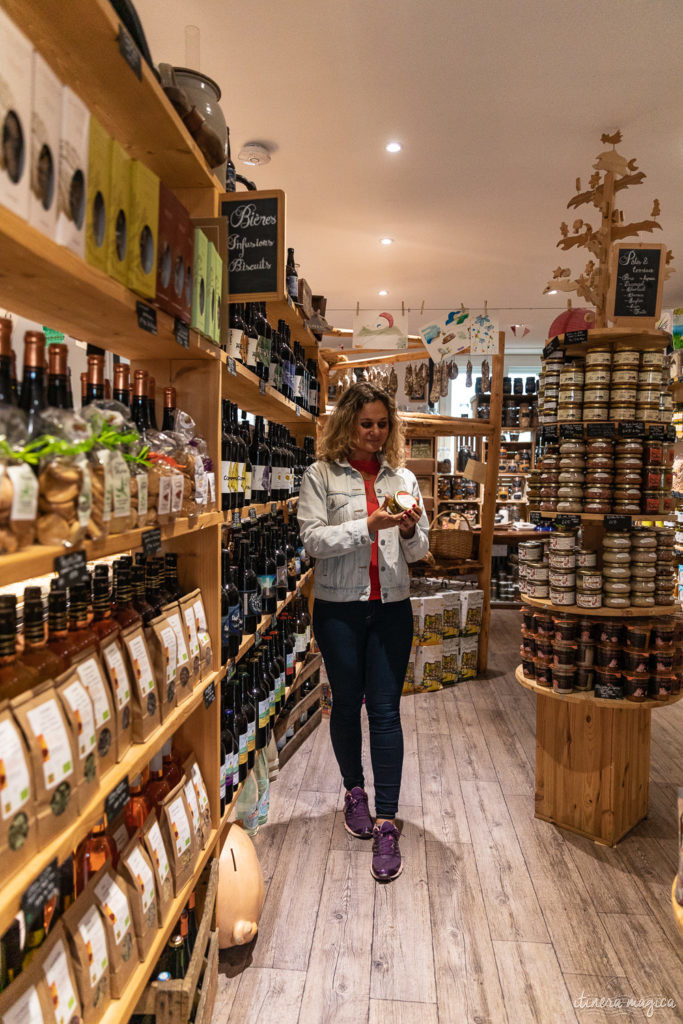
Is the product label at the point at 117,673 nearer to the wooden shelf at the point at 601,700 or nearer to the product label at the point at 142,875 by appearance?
the product label at the point at 142,875

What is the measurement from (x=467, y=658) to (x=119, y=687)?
3.70 m

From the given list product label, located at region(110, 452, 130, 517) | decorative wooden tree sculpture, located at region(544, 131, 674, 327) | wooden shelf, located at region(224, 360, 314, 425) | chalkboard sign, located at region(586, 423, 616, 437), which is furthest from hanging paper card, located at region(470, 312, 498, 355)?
product label, located at region(110, 452, 130, 517)

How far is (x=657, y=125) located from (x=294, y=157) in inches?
86.1

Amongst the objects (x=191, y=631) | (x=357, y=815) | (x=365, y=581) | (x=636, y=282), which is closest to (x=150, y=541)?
(x=191, y=631)

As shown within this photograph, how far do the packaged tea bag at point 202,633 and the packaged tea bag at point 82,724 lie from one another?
59 cm

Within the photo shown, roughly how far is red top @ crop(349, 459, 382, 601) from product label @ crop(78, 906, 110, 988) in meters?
1.44

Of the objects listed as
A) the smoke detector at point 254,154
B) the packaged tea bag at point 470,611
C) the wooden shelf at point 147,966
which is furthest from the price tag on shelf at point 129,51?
the packaged tea bag at point 470,611

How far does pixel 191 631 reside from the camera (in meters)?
1.62

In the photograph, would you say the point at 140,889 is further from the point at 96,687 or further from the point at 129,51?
the point at 129,51

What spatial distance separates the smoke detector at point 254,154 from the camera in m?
4.07

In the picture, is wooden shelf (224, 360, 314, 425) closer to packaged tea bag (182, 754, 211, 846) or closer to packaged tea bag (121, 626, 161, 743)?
packaged tea bag (121, 626, 161, 743)

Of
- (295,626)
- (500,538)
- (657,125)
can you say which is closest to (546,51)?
(657,125)

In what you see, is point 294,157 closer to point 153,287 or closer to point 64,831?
point 153,287

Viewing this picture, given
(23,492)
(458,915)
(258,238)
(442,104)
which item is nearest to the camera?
(23,492)
